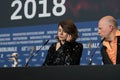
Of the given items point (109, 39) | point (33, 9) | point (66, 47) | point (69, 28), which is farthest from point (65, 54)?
point (33, 9)

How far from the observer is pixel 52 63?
276 centimetres

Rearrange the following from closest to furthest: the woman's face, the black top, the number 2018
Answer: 1. the black top
2. the woman's face
3. the number 2018

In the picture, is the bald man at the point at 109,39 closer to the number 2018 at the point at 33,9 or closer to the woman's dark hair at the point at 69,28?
the woman's dark hair at the point at 69,28

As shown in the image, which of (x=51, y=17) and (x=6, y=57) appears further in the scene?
(x=6, y=57)

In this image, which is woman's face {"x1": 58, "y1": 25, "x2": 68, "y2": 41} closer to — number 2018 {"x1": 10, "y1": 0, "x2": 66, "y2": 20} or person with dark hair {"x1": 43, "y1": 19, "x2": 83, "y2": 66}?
person with dark hair {"x1": 43, "y1": 19, "x2": 83, "y2": 66}

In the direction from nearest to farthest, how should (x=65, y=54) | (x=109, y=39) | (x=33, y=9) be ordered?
1. (x=109, y=39)
2. (x=65, y=54)
3. (x=33, y=9)

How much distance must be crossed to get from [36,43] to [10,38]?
0.38 m


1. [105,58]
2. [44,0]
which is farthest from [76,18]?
[105,58]

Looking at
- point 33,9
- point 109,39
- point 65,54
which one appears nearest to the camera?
point 109,39

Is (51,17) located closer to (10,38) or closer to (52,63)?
(10,38)

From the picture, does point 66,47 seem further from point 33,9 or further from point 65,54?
point 33,9

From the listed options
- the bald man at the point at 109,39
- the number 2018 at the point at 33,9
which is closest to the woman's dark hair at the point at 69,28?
the bald man at the point at 109,39

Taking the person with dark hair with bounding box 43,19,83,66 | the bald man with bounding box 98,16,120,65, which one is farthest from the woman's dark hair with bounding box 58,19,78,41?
the bald man with bounding box 98,16,120,65

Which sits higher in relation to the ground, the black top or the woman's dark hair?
the woman's dark hair
